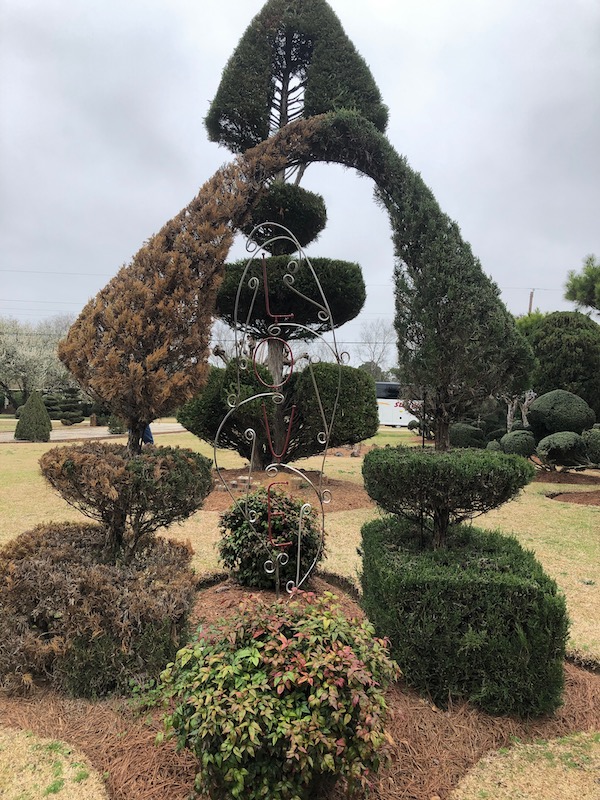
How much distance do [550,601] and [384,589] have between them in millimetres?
909

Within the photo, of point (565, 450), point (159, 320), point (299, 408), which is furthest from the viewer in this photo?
point (565, 450)

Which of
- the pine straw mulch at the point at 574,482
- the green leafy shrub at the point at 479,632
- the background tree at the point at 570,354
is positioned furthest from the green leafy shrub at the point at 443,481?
the background tree at the point at 570,354

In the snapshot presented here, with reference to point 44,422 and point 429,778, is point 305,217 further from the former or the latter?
point 44,422

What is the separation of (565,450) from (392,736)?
10864 millimetres

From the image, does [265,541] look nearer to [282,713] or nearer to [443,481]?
Result: [443,481]

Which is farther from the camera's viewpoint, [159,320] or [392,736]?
[159,320]

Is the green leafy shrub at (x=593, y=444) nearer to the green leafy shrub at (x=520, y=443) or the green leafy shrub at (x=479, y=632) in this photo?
the green leafy shrub at (x=520, y=443)

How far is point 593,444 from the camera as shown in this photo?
11.1m

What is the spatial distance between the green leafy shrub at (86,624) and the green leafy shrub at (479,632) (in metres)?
1.34

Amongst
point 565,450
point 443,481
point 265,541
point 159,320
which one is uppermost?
point 159,320

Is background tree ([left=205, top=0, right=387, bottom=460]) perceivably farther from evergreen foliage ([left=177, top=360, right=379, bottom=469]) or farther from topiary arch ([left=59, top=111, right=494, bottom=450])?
topiary arch ([left=59, top=111, right=494, bottom=450])

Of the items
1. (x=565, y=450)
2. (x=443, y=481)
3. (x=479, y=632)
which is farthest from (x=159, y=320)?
(x=565, y=450)

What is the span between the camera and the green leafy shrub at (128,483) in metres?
3.19

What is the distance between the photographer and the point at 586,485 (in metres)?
11.4
